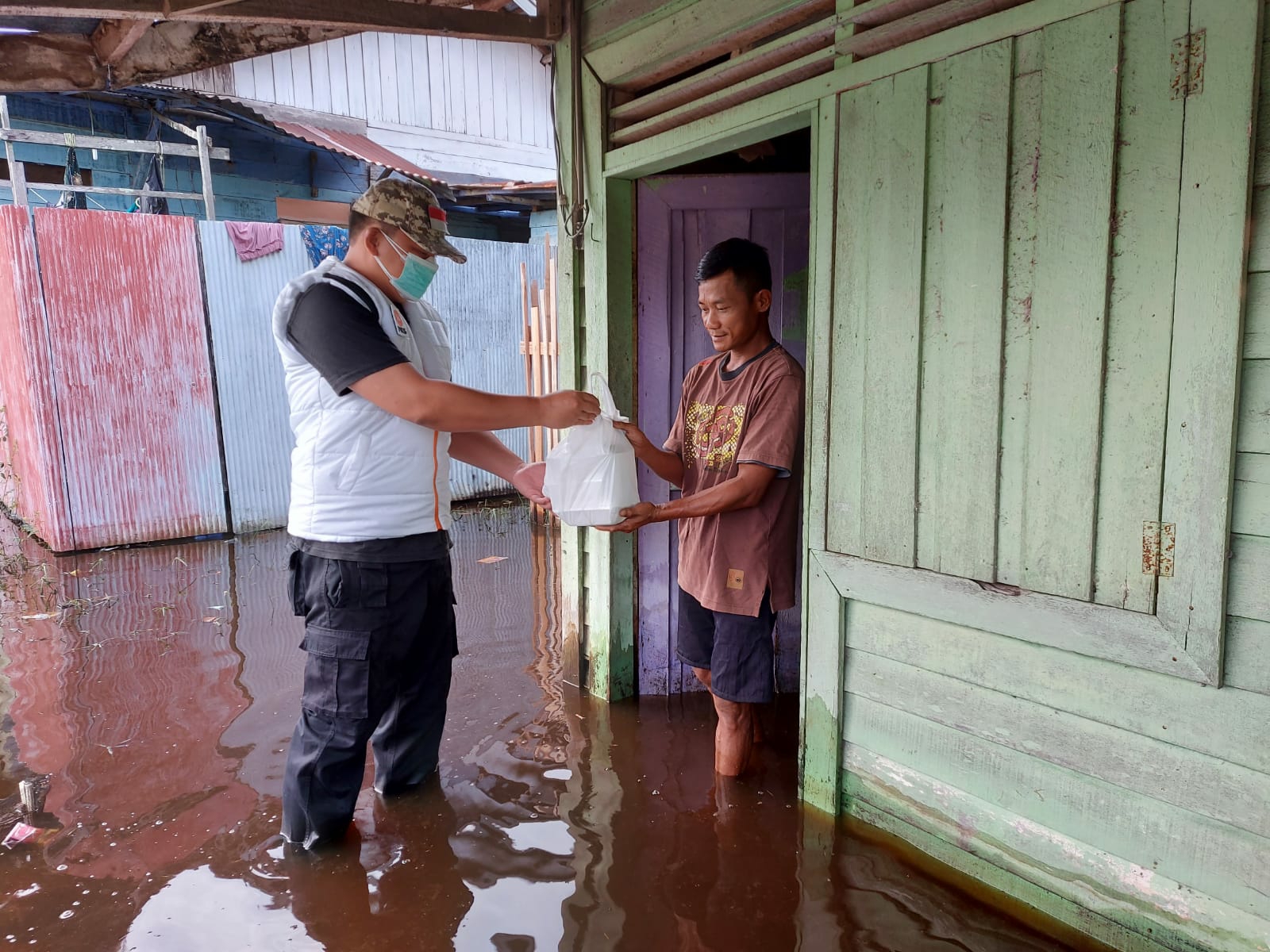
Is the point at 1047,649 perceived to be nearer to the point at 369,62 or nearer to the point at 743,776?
the point at 743,776

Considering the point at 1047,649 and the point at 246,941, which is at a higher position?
the point at 1047,649

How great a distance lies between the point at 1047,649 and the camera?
2.22 m

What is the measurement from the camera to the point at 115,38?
4133 mm

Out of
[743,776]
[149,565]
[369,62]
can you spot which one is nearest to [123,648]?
[149,565]

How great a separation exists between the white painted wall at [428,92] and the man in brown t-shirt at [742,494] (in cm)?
932

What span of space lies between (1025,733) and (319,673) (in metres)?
2.06

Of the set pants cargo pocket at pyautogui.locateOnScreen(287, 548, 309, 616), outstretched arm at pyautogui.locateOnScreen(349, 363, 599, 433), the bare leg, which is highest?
outstretched arm at pyautogui.locateOnScreen(349, 363, 599, 433)

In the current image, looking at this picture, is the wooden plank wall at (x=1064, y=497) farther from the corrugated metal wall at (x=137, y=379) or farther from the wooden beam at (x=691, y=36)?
the corrugated metal wall at (x=137, y=379)

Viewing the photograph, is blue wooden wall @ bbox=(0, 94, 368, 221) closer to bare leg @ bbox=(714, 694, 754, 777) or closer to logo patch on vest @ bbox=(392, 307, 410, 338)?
logo patch on vest @ bbox=(392, 307, 410, 338)

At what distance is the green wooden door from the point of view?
6.09 feet

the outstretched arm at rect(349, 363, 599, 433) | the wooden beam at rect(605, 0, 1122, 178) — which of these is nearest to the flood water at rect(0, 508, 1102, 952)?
the outstretched arm at rect(349, 363, 599, 433)

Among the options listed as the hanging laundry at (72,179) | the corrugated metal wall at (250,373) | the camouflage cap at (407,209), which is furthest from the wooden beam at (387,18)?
the hanging laundry at (72,179)

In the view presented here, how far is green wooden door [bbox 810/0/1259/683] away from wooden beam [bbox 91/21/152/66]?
3.42 meters

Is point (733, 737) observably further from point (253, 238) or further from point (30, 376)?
point (253, 238)
